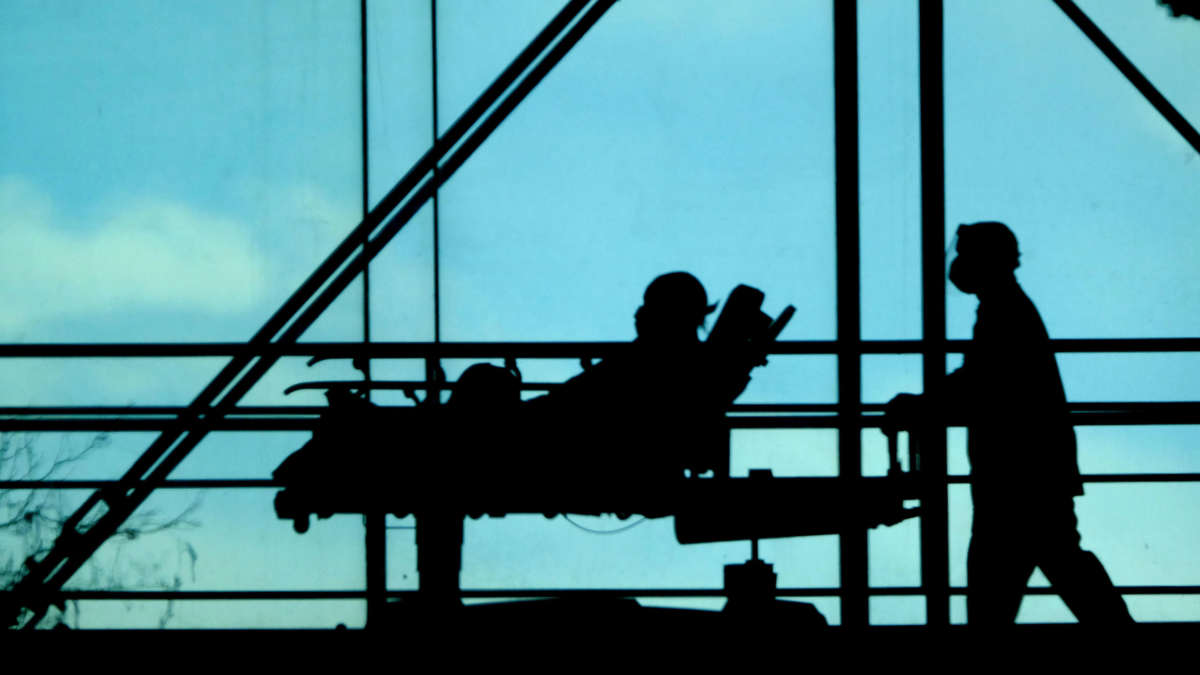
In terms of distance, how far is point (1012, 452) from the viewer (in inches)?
94.0

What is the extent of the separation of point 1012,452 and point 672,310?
573mm

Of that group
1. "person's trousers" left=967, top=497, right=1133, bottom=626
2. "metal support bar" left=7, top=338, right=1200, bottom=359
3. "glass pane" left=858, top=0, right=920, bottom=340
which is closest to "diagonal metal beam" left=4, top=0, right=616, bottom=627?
"metal support bar" left=7, top=338, right=1200, bottom=359

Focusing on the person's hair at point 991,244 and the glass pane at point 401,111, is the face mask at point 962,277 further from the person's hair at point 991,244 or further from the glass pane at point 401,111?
the glass pane at point 401,111

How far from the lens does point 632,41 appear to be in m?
4.01

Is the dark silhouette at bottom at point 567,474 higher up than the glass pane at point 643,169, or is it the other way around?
the glass pane at point 643,169

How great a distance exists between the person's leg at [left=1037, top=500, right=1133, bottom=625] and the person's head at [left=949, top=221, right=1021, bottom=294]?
14.1 inches

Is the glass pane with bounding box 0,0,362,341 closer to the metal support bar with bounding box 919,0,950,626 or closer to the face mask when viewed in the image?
the metal support bar with bounding box 919,0,950,626

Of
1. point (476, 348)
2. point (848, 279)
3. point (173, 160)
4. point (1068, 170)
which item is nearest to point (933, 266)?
point (848, 279)

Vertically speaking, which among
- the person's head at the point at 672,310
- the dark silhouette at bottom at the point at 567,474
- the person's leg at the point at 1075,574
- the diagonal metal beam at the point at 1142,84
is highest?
the diagonal metal beam at the point at 1142,84

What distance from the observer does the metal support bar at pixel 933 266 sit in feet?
9.00

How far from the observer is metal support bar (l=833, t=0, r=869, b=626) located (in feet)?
9.34

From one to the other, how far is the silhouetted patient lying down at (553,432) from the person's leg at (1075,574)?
0.50 m

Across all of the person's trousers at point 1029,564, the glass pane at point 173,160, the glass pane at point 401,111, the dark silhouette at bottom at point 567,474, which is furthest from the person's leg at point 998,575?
the glass pane at point 173,160

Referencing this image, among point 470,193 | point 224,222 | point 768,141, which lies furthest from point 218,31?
point 768,141
